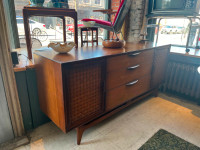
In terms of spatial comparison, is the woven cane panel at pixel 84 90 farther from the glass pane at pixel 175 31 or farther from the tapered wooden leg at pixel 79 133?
the glass pane at pixel 175 31

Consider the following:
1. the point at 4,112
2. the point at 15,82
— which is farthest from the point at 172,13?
the point at 4,112

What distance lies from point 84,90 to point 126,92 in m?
0.61

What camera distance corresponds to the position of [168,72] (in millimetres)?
2395

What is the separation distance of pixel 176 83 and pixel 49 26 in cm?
222

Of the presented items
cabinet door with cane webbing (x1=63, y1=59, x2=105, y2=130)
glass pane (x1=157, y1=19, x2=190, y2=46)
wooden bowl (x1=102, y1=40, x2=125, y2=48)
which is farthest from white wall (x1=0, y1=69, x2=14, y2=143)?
glass pane (x1=157, y1=19, x2=190, y2=46)

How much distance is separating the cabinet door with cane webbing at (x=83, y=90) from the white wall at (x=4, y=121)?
1.94 ft

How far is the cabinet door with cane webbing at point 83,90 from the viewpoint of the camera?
1.14 meters

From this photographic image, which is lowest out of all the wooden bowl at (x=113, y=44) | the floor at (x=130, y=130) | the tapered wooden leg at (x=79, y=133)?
the floor at (x=130, y=130)

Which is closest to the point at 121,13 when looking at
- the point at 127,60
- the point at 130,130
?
the point at 127,60

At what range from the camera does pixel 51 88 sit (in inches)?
48.7

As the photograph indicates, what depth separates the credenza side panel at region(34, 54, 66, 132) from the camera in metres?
1.12

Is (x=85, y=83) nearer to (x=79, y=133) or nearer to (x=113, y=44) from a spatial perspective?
(x=79, y=133)

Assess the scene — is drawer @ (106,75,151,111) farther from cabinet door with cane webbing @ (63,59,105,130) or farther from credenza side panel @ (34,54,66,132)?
credenza side panel @ (34,54,66,132)

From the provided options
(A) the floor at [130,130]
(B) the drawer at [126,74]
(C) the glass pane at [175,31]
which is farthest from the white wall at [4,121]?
(C) the glass pane at [175,31]
